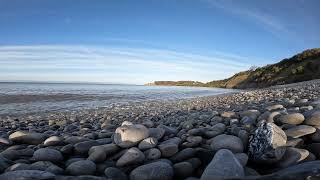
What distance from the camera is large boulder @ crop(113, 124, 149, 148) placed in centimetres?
405

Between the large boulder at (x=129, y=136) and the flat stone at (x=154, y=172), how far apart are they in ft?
2.52

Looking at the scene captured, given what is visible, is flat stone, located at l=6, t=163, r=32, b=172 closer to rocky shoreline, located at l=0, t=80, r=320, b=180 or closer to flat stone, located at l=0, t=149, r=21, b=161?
rocky shoreline, located at l=0, t=80, r=320, b=180

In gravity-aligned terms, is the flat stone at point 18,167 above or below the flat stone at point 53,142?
below

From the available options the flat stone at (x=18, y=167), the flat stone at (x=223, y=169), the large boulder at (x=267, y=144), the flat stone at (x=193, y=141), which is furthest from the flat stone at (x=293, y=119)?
the flat stone at (x=18, y=167)

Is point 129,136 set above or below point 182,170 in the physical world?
above

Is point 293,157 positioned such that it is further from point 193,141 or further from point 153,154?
point 153,154

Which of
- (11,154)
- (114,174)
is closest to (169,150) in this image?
(114,174)

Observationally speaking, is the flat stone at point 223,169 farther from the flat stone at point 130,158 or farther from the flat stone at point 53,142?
the flat stone at point 53,142

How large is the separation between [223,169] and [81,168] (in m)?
1.51

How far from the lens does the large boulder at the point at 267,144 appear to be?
11.2 feet

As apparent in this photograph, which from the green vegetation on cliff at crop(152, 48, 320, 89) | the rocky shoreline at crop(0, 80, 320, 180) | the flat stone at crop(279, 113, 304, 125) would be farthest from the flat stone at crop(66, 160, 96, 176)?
the green vegetation on cliff at crop(152, 48, 320, 89)

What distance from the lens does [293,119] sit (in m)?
4.66

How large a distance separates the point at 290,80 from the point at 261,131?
1747 inches

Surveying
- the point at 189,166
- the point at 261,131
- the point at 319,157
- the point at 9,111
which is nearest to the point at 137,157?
the point at 189,166
